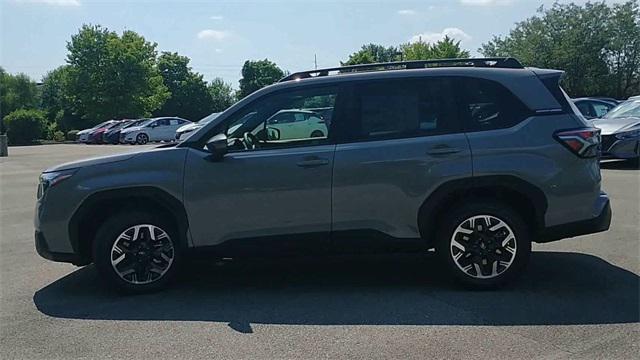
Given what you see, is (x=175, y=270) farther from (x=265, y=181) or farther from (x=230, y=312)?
(x=265, y=181)

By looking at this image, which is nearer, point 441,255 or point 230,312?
point 230,312

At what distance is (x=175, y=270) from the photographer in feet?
18.5

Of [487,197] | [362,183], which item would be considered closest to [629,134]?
[487,197]

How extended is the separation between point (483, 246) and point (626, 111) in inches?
479

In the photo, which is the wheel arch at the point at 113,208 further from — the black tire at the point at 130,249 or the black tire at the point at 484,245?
the black tire at the point at 484,245

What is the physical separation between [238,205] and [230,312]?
36.9 inches

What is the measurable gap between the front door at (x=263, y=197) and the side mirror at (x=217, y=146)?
0.06m

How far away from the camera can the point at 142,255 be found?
5.62m

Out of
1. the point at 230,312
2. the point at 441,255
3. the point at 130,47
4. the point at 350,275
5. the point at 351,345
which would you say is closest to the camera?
the point at 351,345

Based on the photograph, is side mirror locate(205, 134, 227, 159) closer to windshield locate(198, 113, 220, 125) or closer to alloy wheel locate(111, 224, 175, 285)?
windshield locate(198, 113, 220, 125)

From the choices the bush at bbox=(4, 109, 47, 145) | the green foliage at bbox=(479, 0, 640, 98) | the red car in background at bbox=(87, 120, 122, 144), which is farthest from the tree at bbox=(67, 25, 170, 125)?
the green foliage at bbox=(479, 0, 640, 98)

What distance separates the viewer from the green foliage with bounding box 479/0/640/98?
5384 cm

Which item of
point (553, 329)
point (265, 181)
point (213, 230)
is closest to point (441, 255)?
point (553, 329)

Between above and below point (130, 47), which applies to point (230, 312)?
below
